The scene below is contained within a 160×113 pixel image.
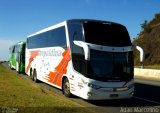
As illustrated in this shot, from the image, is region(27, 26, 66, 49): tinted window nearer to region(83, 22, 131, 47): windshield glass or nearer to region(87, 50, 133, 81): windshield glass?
region(83, 22, 131, 47): windshield glass

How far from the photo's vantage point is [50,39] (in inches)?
818

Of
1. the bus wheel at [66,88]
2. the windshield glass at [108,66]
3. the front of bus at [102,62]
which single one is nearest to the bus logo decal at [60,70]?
the bus wheel at [66,88]

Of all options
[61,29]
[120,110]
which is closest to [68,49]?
[61,29]

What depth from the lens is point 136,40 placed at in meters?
71.2

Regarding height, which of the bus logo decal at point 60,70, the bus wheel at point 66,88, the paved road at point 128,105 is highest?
the bus logo decal at point 60,70

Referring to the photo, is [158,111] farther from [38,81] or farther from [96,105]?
[38,81]

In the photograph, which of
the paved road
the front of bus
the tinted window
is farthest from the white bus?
the paved road

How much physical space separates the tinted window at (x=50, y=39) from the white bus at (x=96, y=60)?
0.16 m

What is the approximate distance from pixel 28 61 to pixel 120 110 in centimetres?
1705

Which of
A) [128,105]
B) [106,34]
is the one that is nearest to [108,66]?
[106,34]

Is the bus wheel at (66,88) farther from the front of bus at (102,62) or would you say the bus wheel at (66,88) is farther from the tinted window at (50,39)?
the tinted window at (50,39)

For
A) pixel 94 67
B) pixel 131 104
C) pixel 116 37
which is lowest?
pixel 131 104

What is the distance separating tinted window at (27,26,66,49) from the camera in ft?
59.0

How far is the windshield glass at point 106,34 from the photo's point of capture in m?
14.9
